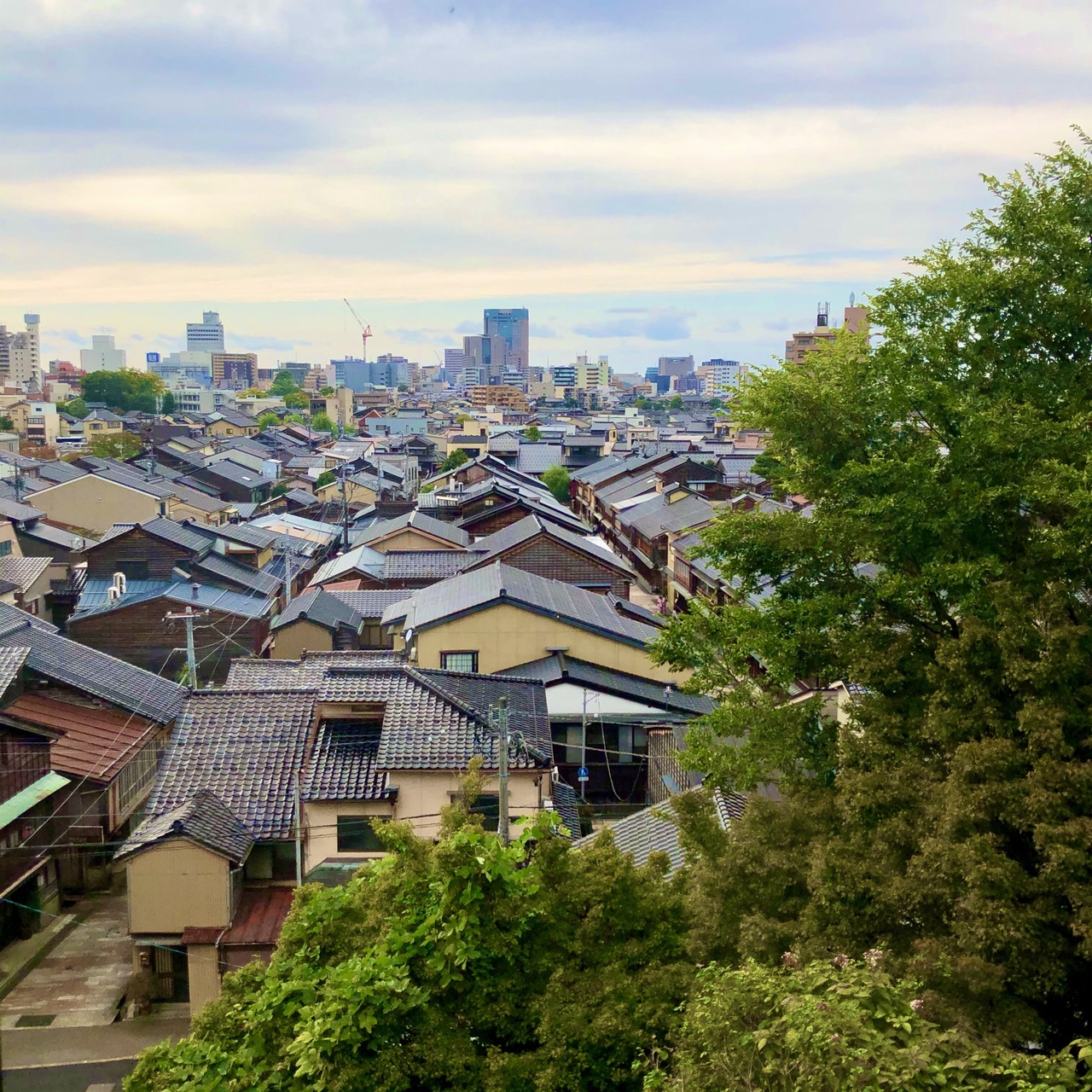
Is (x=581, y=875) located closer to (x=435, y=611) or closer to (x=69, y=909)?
(x=69, y=909)

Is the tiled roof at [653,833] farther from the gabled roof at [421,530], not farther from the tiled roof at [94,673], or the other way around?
the gabled roof at [421,530]

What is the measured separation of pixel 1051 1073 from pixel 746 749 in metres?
5.71

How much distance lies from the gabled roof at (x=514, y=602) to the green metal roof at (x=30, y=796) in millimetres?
8664

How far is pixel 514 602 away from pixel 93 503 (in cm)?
3380

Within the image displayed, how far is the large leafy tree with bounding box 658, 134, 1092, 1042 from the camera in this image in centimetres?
744

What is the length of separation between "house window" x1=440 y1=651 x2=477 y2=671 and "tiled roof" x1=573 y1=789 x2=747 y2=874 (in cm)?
807

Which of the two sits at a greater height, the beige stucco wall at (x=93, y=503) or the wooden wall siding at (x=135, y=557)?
the beige stucco wall at (x=93, y=503)

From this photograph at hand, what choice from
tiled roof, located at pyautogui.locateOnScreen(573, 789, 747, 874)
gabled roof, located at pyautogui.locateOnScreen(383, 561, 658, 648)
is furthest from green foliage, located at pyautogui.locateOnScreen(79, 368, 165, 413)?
tiled roof, located at pyautogui.locateOnScreen(573, 789, 747, 874)

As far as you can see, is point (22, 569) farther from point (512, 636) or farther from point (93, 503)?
point (512, 636)

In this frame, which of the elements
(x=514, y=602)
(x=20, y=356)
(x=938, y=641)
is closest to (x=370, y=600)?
(x=514, y=602)

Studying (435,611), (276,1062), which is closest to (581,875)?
(276,1062)

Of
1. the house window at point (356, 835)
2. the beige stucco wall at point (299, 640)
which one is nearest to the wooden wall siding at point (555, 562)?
the beige stucco wall at point (299, 640)

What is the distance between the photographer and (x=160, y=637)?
101 ft

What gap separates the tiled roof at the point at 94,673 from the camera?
1977 centimetres
